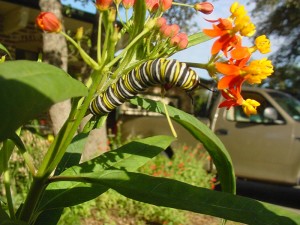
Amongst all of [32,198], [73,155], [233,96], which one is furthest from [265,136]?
[32,198]

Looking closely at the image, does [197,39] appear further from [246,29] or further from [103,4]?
[103,4]

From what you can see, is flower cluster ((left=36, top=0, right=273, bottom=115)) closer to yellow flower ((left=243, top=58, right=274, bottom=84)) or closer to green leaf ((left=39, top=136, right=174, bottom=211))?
yellow flower ((left=243, top=58, right=274, bottom=84))

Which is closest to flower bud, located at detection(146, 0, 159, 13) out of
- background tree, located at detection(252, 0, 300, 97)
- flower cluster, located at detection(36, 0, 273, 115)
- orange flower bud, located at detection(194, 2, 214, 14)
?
flower cluster, located at detection(36, 0, 273, 115)

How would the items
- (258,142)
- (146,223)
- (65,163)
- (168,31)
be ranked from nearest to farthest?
(168,31), (65,163), (146,223), (258,142)

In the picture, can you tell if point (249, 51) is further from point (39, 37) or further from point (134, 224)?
point (39, 37)

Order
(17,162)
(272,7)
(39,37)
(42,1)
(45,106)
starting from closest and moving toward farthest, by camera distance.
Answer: (45,106) → (17,162) → (42,1) → (39,37) → (272,7)

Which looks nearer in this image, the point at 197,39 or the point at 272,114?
the point at 197,39

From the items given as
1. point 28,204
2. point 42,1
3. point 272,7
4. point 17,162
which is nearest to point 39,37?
point 42,1

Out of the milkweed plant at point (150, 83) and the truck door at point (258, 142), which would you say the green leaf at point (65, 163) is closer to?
the milkweed plant at point (150, 83)
